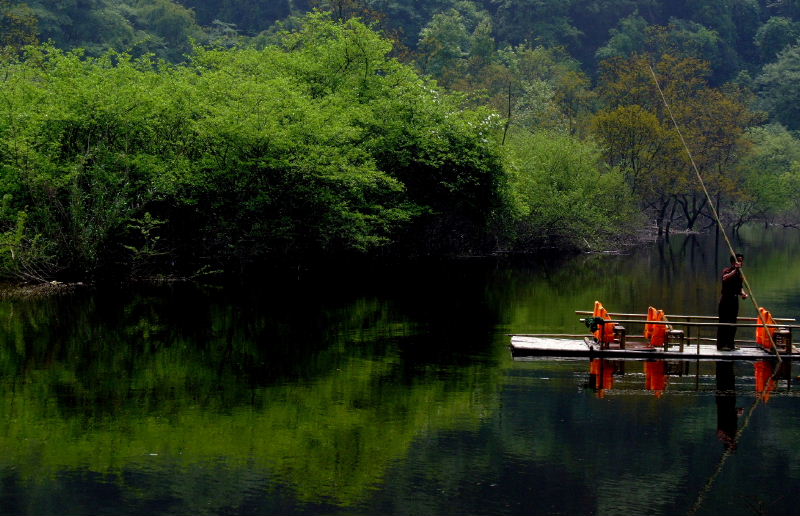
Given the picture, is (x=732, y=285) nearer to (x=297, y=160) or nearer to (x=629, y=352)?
(x=629, y=352)

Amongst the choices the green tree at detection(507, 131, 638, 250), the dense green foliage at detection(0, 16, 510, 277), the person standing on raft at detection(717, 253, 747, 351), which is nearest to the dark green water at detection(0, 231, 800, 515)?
the person standing on raft at detection(717, 253, 747, 351)

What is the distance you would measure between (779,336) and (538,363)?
596 centimetres

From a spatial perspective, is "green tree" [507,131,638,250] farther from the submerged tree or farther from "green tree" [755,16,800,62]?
"green tree" [755,16,800,62]

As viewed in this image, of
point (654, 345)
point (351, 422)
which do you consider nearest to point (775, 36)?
point (654, 345)

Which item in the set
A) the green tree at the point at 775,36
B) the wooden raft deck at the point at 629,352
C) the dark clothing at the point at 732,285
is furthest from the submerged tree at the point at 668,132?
the wooden raft deck at the point at 629,352

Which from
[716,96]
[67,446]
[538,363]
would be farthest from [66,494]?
[716,96]

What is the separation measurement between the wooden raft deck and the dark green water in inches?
19.5

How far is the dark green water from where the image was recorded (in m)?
14.5

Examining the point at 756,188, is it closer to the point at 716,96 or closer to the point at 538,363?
the point at 716,96

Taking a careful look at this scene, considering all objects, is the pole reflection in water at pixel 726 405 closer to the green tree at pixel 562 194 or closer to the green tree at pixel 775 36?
the green tree at pixel 562 194

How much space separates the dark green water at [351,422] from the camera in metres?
14.5

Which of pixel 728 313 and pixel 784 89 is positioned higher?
pixel 784 89

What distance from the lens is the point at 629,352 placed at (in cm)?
2461

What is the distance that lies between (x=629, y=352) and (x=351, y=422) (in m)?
8.99
